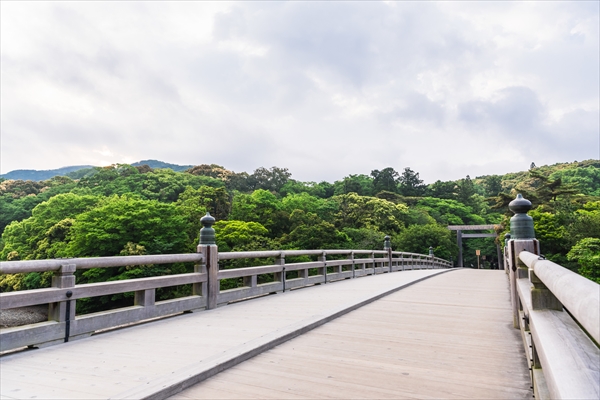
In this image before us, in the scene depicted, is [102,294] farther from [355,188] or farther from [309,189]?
[309,189]

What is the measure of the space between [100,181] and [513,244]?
56.4 m

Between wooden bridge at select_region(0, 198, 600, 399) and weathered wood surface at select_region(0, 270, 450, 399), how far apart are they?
13 millimetres

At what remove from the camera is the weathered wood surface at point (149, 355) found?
7.98 ft

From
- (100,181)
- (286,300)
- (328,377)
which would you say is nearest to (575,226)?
(286,300)

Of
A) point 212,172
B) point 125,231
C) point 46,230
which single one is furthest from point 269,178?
point 125,231

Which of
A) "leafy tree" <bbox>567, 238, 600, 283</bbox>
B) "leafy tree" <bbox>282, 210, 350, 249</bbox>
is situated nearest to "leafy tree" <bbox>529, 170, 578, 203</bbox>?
"leafy tree" <bbox>567, 238, 600, 283</bbox>

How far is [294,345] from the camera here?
350 centimetres

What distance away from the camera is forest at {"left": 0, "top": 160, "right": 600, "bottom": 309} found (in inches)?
919

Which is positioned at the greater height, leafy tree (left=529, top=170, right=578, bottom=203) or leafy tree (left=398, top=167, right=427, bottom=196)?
leafy tree (left=398, top=167, right=427, bottom=196)

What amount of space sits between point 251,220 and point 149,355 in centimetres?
3353

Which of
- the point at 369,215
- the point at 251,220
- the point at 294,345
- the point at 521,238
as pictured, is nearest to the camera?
the point at 294,345

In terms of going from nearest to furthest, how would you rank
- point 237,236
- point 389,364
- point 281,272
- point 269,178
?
Result: point 389,364 → point 281,272 → point 237,236 → point 269,178

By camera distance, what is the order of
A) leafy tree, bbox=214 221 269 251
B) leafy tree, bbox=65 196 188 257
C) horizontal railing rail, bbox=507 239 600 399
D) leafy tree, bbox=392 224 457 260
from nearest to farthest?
horizontal railing rail, bbox=507 239 600 399 → leafy tree, bbox=65 196 188 257 → leafy tree, bbox=214 221 269 251 → leafy tree, bbox=392 224 457 260

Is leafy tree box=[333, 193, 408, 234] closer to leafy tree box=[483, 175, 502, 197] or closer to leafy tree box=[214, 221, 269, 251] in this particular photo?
leafy tree box=[214, 221, 269, 251]
